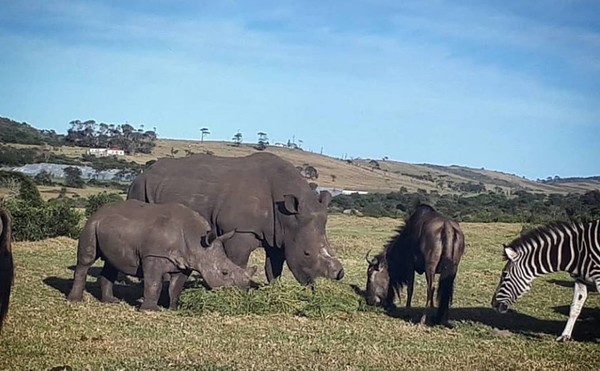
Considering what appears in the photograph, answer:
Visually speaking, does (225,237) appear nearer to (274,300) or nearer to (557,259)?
(274,300)

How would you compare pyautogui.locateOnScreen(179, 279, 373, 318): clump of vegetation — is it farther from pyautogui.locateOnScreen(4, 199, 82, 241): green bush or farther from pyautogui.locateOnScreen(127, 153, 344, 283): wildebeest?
pyautogui.locateOnScreen(4, 199, 82, 241): green bush

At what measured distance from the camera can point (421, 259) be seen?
1452 centimetres

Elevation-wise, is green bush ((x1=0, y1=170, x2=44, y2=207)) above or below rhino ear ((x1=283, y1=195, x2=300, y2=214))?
below

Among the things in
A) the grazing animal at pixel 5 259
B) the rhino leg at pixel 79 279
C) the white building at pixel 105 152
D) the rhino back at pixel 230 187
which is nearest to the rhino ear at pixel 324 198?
the rhino back at pixel 230 187

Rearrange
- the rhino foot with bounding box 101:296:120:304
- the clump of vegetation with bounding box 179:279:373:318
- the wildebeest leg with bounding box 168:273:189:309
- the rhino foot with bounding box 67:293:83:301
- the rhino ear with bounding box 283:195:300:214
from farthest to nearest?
the rhino ear with bounding box 283:195:300:214 → the rhino foot with bounding box 101:296:120:304 → the rhino foot with bounding box 67:293:83:301 → the wildebeest leg with bounding box 168:273:189:309 → the clump of vegetation with bounding box 179:279:373:318

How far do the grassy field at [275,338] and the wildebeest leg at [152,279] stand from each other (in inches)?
13.3

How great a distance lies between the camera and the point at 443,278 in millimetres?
13484

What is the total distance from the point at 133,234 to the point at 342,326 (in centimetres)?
420

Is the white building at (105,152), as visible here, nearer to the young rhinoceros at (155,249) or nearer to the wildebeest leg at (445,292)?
the young rhinoceros at (155,249)

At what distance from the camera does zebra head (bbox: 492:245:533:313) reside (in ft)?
40.6

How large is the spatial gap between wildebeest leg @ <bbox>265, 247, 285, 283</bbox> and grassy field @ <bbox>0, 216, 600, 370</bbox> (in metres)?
2.59

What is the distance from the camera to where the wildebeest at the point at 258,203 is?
1485 cm

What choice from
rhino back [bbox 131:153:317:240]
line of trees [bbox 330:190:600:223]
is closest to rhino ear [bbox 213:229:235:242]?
rhino back [bbox 131:153:317:240]

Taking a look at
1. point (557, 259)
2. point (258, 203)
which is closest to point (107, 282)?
point (258, 203)
